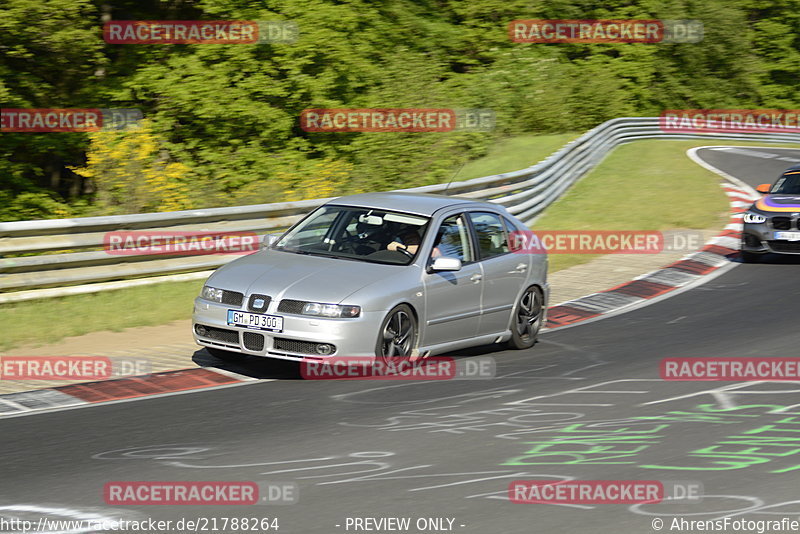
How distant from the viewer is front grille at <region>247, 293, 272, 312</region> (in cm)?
934

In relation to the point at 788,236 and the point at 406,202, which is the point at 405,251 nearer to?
the point at 406,202

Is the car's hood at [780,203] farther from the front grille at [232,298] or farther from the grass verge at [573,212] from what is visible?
the front grille at [232,298]

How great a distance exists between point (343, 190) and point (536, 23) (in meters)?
29.1

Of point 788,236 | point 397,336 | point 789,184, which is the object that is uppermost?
Answer: point 789,184

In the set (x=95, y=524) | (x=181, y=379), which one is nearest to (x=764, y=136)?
(x=181, y=379)

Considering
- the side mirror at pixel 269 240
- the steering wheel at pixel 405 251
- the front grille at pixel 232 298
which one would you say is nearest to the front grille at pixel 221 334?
the front grille at pixel 232 298

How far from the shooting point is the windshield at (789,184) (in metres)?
17.7

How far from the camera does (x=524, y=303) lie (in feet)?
37.6

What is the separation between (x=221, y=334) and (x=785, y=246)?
1061cm

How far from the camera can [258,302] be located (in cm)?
938

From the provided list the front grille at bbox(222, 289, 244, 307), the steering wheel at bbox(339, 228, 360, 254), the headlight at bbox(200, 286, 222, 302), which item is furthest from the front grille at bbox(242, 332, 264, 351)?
A: the steering wheel at bbox(339, 228, 360, 254)

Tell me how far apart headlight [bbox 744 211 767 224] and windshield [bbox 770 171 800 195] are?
2.74 feet

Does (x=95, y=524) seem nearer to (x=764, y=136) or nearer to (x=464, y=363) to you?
(x=464, y=363)

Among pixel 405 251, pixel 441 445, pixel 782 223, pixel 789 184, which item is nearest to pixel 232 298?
pixel 405 251
